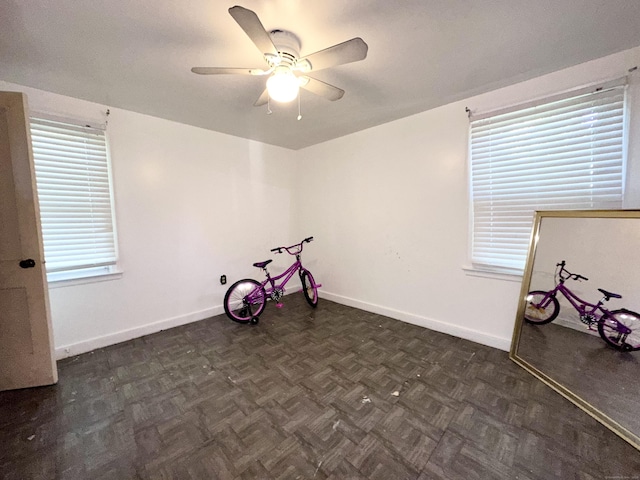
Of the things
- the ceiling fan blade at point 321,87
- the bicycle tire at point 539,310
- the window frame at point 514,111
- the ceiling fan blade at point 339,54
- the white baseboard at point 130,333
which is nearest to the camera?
the ceiling fan blade at point 339,54

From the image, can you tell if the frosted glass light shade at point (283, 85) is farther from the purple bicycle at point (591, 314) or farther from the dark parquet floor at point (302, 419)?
the purple bicycle at point (591, 314)

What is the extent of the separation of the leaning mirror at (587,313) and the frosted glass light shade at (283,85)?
2207 mm

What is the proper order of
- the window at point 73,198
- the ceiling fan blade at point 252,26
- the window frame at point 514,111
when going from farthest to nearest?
the window at point 73,198, the window frame at point 514,111, the ceiling fan blade at point 252,26

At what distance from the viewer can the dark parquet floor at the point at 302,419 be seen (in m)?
1.37

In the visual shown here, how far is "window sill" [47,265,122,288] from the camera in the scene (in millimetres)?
2381

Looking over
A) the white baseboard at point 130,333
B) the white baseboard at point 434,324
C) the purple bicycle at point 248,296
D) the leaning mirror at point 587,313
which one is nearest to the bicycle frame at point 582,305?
the leaning mirror at point 587,313

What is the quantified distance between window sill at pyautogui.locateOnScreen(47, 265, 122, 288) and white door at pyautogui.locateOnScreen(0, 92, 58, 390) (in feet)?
1.43

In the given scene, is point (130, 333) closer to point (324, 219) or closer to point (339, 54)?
point (324, 219)

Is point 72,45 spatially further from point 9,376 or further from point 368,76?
point 9,376

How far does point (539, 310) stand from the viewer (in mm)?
2176

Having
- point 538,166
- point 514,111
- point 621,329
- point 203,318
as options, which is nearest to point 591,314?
point 621,329

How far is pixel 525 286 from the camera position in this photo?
2232 mm

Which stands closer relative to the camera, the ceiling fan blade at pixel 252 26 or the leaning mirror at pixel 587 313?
the ceiling fan blade at pixel 252 26

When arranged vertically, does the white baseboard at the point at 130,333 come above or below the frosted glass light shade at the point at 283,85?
below
